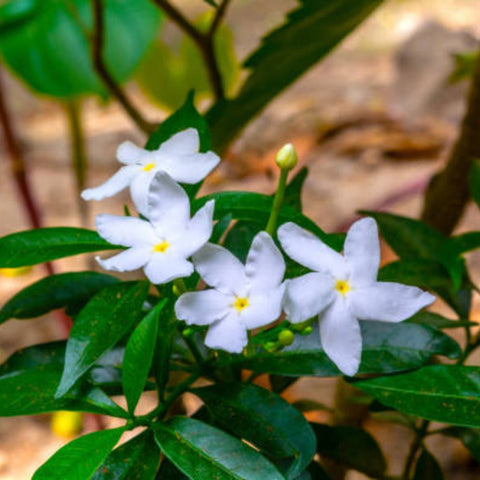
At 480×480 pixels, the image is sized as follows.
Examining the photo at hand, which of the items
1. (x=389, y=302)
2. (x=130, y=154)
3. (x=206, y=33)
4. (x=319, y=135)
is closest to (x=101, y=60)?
(x=206, y=33)

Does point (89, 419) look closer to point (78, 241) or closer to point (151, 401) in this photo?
point (151, 401)

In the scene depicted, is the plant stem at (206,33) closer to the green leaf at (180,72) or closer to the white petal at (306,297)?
the white petal at (306,297)

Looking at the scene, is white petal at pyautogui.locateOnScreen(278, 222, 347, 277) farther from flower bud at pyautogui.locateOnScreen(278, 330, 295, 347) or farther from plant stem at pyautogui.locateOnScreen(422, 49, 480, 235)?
plant stem at pyautogui.locateOnScreen(422, 49, 480, 235)

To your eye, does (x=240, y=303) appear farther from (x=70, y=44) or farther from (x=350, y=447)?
(x=70, y=44)

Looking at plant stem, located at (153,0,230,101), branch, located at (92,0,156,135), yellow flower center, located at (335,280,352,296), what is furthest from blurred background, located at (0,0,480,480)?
yellow flower center, located at (335,280,352,296)

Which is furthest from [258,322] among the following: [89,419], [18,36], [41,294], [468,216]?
[468,216]
